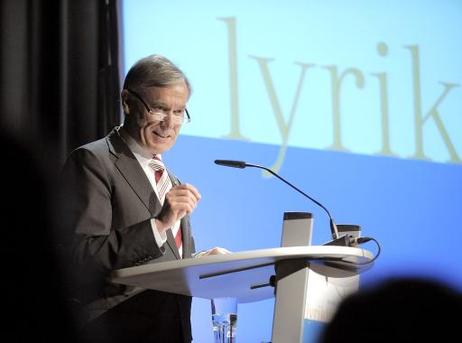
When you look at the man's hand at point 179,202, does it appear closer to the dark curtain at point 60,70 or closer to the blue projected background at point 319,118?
the blue projected background at point 319,118

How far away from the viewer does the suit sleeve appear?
2.21m

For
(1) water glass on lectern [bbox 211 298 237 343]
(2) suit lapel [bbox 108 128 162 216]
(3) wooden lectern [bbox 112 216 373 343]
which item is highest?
(2) suit lapel [bbox 108 128 162 216]

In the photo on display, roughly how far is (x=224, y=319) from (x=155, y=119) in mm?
729

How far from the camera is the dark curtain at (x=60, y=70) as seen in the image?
10.7ft

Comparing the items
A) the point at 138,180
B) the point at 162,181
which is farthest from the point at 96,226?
the point at 162,181

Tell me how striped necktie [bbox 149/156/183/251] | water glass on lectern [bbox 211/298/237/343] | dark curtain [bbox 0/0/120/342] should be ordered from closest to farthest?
water glass on lectern [bbox 211/298/237/343]
striped necktie [bbox 149/156/183/251]
dark curtain [bbox 0/0/120/342]

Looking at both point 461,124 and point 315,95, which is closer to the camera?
point 315,95

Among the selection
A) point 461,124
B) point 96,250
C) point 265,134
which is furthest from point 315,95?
point 96,250

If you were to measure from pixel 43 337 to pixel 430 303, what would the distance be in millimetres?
453

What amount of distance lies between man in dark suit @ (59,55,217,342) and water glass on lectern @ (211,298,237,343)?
16cm

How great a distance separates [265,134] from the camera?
3.46 m

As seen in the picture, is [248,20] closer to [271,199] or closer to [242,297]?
[271,199]

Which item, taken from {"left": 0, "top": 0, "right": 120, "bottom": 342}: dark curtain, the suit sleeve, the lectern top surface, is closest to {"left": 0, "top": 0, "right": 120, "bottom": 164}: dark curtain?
{"left": 0, "top": 0, "right": 120, "bottom": 342}: dark curtain

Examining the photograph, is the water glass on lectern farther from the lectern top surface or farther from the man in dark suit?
the man in dark suit
